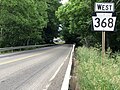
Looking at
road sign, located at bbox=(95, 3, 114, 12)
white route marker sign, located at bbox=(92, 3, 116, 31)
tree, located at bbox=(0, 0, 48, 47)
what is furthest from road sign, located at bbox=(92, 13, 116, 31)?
tree, located at bbox=(0, 0, 48, 47)

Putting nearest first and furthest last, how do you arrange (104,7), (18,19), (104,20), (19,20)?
(104,20) → (104,7) → (18,19) → (19,20)

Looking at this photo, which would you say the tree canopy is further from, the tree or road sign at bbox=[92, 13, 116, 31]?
road sign at bbox=[92, 13, 116, 31]

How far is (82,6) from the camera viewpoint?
31578mm

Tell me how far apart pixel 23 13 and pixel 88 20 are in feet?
43.0

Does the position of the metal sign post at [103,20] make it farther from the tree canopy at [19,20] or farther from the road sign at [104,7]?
the tree canopy at [19,20]

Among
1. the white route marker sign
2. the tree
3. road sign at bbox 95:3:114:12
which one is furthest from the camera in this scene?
the tree

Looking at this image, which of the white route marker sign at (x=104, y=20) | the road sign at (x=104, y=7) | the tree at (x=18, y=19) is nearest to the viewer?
the white route marker sign at (x=104, y=20)

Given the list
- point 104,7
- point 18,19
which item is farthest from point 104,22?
point 18,19

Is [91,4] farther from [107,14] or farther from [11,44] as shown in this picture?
[11,44]

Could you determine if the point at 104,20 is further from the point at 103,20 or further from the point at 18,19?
the point at 18,19

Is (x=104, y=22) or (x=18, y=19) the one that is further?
(x=18, y=19)

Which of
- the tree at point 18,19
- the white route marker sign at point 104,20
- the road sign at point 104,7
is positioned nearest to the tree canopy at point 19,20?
the tree at point 18,19

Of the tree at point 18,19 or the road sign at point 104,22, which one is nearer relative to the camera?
the road sign at point 104,22

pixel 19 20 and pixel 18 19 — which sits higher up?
pixel 18 19
